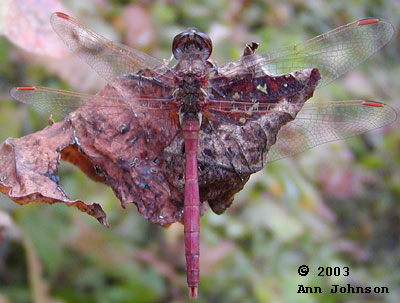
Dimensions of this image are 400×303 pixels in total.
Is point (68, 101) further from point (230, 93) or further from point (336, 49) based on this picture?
point (336, 49)

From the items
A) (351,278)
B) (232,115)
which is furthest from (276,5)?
(232,115)

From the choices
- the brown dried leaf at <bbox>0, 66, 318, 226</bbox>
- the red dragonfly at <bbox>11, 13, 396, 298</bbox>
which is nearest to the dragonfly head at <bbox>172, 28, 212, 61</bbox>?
the red dragonfly at <bbox>11, 13, 396, 298</bbox>

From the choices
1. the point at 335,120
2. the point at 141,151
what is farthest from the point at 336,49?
the point at 141,151

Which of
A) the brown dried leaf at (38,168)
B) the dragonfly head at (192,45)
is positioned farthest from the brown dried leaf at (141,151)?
the dragonfly head at (192,45)

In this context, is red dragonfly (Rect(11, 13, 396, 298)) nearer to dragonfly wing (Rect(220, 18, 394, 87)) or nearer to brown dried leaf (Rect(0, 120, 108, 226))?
dragonfly wing (Rect(220, 18, 394, 87))

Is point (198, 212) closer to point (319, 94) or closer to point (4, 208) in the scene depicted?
point (4, 208)

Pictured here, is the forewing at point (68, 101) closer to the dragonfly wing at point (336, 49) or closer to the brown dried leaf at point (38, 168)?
the brown dried leaf at point (38, 168)
